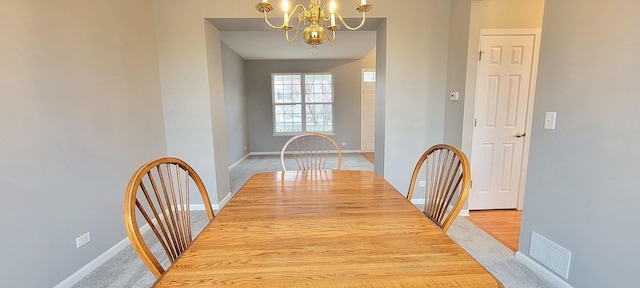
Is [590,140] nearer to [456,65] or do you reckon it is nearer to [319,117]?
[456,65]

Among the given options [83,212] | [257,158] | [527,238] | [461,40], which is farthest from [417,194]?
[257,158]

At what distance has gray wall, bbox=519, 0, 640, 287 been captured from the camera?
1.25 meters

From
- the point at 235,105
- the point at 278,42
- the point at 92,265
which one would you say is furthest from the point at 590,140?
the point at 235,105

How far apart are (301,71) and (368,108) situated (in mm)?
1966

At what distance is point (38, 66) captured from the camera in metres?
1.49

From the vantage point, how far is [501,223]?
2.52 metres

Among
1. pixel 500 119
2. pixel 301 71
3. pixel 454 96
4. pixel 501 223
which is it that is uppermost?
pixel 301 71

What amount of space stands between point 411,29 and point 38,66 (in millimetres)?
3053

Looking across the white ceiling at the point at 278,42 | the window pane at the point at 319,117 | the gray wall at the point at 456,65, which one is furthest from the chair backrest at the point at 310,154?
the white ceiling at the point at 278,42

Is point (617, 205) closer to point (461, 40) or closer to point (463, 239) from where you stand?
point (463, 239)

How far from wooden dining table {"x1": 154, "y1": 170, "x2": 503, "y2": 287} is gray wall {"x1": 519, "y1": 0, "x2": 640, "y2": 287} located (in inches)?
46.2

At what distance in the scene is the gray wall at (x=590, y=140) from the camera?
125cm

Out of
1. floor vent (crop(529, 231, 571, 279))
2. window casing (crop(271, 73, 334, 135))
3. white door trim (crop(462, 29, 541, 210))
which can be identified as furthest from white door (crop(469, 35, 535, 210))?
window casing (crop(271, 73, 334, 135))

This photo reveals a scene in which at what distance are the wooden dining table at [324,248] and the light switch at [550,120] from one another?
→ 1.24 meters
